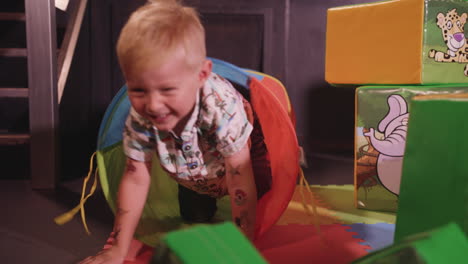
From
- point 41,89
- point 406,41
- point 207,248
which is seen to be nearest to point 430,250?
point 207,248

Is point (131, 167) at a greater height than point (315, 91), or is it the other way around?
point (315, 91)

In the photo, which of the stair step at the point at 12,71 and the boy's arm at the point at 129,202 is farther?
the stair step at the point at 12,71

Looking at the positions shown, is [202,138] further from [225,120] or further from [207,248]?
[207,248]

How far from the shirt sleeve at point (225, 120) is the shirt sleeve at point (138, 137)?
0.15 metres

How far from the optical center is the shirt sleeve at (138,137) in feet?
3.58

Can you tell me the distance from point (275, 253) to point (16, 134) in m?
1.22

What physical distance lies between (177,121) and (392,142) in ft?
2.45

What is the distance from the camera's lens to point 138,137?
1.09 m

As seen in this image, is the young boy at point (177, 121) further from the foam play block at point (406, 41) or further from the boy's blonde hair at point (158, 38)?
the foam play block at point (406, 41)

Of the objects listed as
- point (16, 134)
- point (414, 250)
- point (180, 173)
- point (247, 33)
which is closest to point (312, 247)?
point (180, 173)

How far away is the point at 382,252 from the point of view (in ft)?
1.88

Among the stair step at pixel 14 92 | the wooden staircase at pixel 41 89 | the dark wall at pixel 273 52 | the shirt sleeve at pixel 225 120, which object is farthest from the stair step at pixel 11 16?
the shirt sleeve at pixel 225 120

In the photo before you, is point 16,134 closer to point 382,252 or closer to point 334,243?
point 334,243

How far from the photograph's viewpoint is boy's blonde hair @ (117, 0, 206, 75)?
88 centimetres
